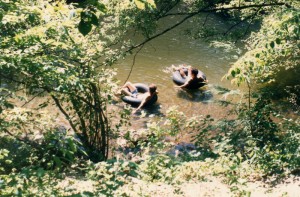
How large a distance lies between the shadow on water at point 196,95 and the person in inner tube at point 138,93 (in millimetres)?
1389

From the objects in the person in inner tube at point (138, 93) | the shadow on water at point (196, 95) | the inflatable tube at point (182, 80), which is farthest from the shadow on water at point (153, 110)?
the inflatable tube at point (182, 80)

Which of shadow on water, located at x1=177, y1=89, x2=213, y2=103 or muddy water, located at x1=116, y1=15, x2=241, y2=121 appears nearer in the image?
muddy water, located at x1=116, y1=15, x2=241, y2=121

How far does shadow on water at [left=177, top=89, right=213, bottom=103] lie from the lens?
12288mm

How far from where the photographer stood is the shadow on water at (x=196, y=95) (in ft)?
40.3

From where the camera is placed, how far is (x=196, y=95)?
12.6m

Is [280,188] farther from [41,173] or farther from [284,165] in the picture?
[41,173]

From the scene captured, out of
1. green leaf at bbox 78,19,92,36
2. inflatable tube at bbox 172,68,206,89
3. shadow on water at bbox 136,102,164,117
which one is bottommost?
shadow on water at bbox 136,102,164,117

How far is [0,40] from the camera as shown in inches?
168

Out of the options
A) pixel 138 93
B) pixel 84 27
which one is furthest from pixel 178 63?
pixel 84 27

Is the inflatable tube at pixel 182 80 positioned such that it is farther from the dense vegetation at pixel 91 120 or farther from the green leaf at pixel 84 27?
the green leaf at pixel 84 27

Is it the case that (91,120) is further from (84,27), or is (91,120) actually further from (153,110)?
(84,27)

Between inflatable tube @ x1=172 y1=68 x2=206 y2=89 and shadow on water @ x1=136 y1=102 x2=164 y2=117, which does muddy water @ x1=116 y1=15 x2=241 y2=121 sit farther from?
inflatable tube @ x1=172 y1=68 x2=206 y2=89

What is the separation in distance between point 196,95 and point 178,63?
285cm

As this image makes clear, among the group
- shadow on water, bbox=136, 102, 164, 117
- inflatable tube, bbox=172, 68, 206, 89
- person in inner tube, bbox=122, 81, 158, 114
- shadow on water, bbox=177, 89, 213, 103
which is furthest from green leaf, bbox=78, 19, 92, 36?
inflatable tube, bbox=172, 68, 206, 89
